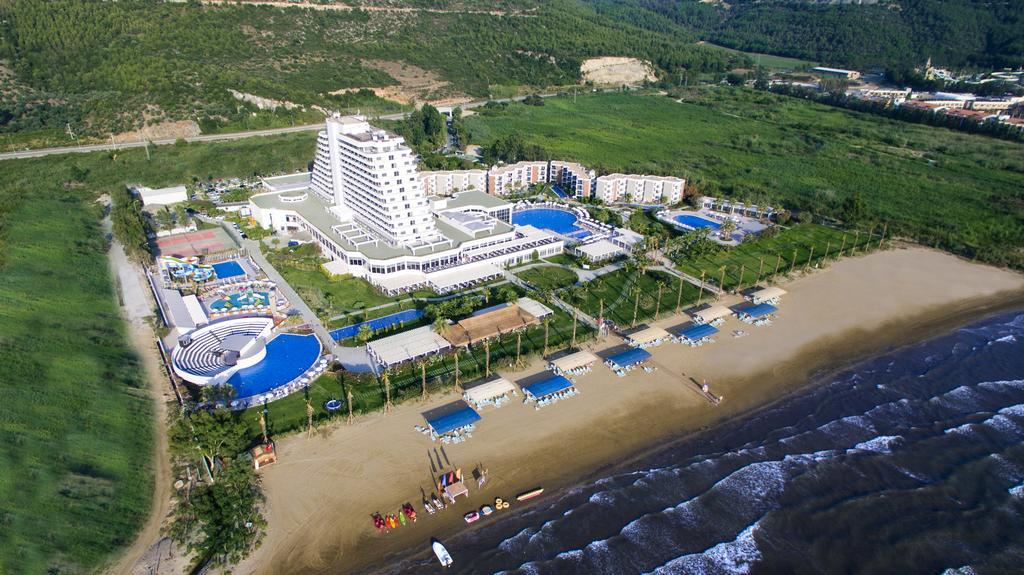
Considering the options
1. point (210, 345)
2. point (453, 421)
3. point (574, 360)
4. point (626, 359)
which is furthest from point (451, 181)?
point (453, 421)

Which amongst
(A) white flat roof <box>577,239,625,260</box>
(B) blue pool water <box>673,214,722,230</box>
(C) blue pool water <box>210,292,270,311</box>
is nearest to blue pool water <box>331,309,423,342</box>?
(C) blue pool water <box>210,292,270,311</box>

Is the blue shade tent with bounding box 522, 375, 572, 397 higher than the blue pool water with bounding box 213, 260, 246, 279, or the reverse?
the blue pool water with bounding box 213, 260, 246, 279

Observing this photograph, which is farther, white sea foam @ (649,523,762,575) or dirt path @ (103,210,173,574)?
dirt path @ (103,210,173,574)

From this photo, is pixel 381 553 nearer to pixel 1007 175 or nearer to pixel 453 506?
pixel 453 506

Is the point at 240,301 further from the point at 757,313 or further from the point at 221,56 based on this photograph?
the point at 221,56

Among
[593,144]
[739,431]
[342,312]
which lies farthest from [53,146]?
[739,431]

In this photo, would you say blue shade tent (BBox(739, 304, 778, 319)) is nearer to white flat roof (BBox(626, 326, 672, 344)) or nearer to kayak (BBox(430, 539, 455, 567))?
white flat roof (BBox(626, 326, 672, 344))

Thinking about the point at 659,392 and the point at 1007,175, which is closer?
the point at 659,392
